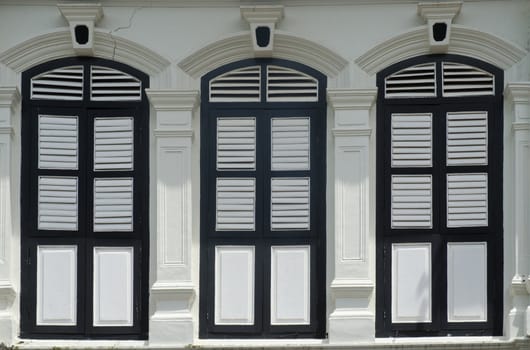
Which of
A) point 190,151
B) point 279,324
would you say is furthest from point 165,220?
point 279,324

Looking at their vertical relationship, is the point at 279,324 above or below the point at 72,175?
below

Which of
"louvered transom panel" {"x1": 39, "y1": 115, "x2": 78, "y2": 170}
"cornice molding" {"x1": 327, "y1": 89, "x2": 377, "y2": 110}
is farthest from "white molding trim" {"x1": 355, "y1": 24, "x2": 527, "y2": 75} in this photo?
"louvered transom panel" {"x1": 39, "y1": 115, "x2": 78, "y2": 170}

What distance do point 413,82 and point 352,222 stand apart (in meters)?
1.59

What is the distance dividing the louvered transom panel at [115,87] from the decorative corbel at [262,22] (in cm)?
130

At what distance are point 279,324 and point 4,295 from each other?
2.80 meters

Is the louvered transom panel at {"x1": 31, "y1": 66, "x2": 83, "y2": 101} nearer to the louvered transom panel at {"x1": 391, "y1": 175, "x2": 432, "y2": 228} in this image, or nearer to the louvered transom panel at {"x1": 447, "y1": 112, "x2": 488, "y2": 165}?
the louvered transom panel at {"x1": 391, "y1": 175, "x2": 432, "y2": 228}

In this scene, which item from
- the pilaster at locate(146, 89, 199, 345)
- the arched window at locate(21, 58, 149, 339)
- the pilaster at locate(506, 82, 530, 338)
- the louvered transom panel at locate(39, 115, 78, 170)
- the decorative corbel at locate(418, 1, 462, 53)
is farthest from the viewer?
the louvered transom panel at locate(39, 115, 78, 170)

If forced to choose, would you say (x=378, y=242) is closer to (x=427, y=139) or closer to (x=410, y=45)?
(x=427, y=139)

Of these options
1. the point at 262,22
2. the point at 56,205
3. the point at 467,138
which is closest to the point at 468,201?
the point at 467,138

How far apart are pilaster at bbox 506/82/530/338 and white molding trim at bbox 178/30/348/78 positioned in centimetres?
181

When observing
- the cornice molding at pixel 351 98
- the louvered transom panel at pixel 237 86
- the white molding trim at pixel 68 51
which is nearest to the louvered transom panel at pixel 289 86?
the louvered transom panel at pixel 237 86

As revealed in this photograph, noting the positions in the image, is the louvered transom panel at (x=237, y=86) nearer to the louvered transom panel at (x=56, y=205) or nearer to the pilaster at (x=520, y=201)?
the louvered transom panel at (x=56, y=205)

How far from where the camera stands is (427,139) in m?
12.6

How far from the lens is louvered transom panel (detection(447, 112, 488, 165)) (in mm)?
12562
